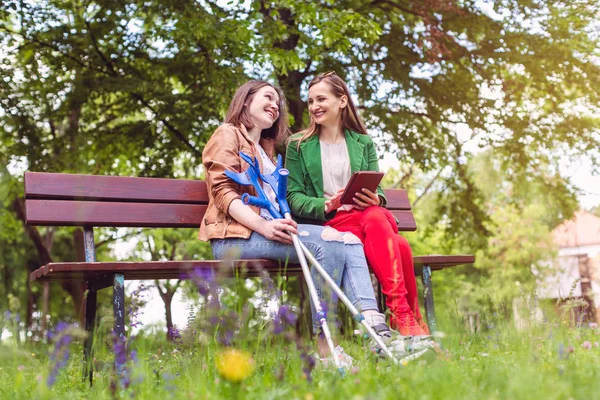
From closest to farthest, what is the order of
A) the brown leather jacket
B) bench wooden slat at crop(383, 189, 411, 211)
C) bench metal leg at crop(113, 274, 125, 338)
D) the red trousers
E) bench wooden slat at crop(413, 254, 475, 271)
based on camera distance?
bench metal leg at crop(113, 274, 125, 338) < the red trousers < the brown leather jacket < bench wooden slat at crop(413, 254, 475, 271) < bench wooden slat at crop(383, 189, 411, 211)

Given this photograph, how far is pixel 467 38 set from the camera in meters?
8.98

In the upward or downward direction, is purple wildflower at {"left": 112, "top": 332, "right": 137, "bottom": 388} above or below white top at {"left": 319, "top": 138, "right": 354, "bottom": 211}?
below

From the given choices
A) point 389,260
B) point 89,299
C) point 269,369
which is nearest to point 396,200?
point 389,260

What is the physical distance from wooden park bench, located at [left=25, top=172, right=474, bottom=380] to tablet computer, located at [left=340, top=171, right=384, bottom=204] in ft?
1.62

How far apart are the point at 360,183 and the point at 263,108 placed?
84 cm

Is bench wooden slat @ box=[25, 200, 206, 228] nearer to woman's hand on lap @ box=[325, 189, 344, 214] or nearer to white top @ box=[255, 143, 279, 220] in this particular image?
white top @ box=[255, 143, 279, 220]

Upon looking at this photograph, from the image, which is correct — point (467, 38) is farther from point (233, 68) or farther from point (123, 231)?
point (123, 231)

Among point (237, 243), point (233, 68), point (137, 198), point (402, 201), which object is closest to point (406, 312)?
point (237, 243)

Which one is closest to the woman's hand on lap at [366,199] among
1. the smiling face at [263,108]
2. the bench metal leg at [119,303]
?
the smiling face at [263,108]

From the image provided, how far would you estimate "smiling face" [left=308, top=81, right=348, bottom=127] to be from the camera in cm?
424

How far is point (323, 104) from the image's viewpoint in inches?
167

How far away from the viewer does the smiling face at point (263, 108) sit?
4.15m

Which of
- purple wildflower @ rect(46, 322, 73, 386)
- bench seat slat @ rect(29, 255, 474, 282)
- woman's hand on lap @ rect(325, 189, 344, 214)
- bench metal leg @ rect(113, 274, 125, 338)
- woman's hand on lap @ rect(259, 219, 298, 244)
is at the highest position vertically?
woman's hand on lap @ rect(325, 189, 344, 214)

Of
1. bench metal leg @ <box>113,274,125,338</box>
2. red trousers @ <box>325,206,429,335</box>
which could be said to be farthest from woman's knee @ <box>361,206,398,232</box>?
bench metal leg @ <box>113,274,125,338</box>
